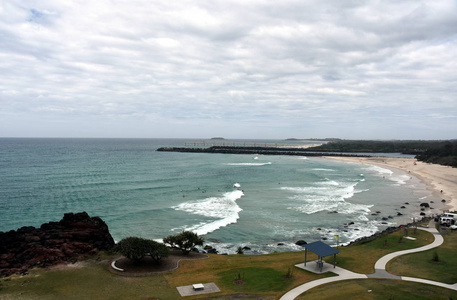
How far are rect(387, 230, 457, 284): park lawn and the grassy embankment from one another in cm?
7

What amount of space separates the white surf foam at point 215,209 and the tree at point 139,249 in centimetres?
1319

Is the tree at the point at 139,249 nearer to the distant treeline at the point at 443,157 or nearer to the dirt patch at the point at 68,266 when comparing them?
the dirt patch at the point at 68,266

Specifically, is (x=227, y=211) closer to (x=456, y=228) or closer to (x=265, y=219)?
(x=265, y=219)

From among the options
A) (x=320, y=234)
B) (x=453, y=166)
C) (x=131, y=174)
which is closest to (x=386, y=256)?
(x=320, y=234)

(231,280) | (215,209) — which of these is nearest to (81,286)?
(231,280)

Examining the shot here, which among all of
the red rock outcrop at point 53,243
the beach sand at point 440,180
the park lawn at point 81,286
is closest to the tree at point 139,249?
the park lawn at point 81,286

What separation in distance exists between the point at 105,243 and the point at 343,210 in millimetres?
36984

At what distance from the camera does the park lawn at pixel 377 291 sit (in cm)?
2109

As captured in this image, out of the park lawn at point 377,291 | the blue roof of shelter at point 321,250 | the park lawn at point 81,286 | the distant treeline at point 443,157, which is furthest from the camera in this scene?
the distant treeline at point 443,157

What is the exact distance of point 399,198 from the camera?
205 feet

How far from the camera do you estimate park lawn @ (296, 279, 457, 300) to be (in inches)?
830

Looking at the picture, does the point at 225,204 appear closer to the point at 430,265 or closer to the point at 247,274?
the point at 247,274

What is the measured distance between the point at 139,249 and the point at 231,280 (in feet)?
26.7

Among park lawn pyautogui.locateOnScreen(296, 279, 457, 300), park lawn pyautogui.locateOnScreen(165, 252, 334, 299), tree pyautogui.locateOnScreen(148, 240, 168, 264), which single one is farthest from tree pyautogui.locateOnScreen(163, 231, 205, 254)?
park lawn pyautogui.locateOnScreen(296, 279, 457, 300)
